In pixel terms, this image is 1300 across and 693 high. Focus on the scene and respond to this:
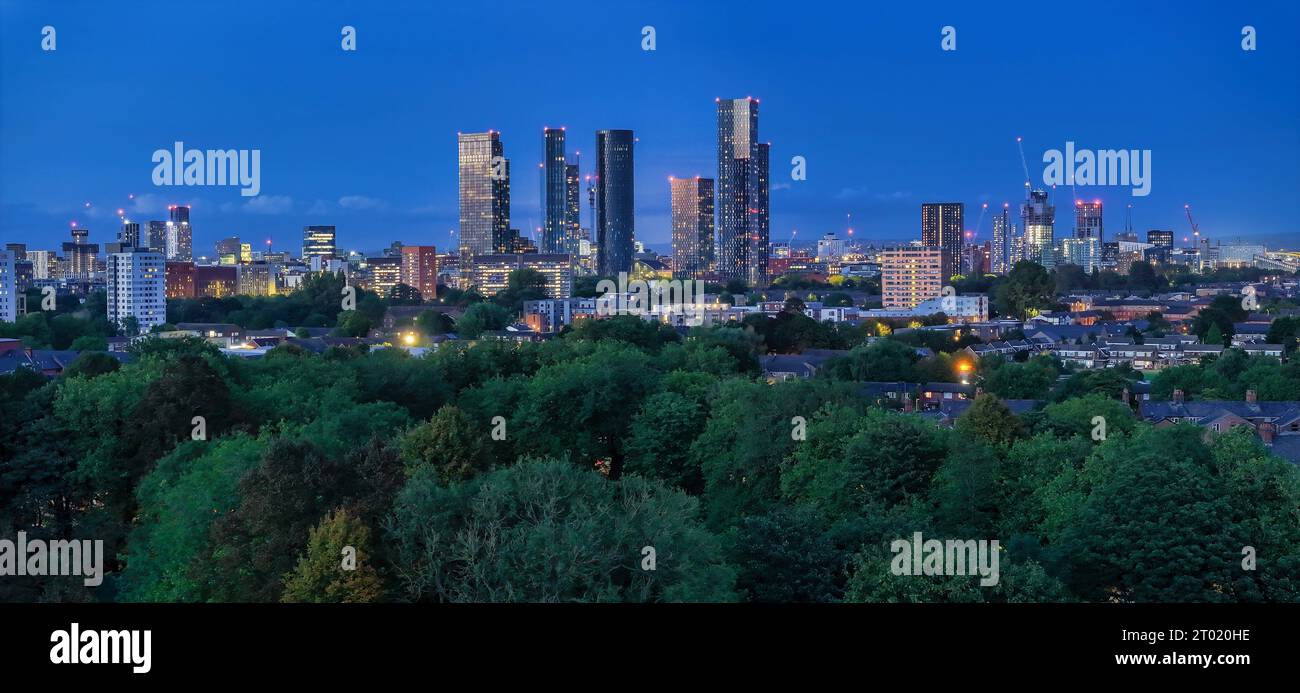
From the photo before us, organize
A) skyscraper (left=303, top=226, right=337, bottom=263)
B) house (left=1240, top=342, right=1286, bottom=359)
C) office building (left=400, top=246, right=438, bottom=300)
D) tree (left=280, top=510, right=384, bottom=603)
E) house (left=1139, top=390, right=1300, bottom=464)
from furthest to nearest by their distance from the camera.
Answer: skyscraper (left=303, top=226, right=337, bottom=263), office building (left=400, top=246, right=438, bottom=300), house (left=1240, top=342, right=1286, bottom=359), house (left=1139, top=390, right=1300, bottom=464), tree (left=280, top=510, right=384, bottom=603)

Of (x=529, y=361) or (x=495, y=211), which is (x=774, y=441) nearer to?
(x=529, y=361)

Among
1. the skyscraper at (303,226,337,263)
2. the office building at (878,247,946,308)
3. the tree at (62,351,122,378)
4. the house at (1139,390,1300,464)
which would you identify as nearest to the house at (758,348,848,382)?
the house at (1139,390,1300,464)

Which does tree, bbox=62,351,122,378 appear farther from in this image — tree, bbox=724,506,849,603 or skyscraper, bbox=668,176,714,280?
skyscraper, bbox=668,176,714,280

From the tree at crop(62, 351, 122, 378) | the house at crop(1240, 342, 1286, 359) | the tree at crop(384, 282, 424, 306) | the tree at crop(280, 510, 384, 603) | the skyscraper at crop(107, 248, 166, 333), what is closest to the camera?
the tree at crop(280, 510, 384, 603)

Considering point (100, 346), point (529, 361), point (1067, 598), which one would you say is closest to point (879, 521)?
point (1067, 598)

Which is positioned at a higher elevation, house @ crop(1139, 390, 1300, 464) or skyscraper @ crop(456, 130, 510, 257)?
skyscraper @ crop(456, 130, 510, 257)

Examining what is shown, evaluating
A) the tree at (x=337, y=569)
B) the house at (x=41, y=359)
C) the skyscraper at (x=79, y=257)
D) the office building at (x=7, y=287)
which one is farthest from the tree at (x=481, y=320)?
the skyscraper at (x=79, y=257)

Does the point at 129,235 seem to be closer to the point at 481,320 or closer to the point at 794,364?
the point at 481,320
